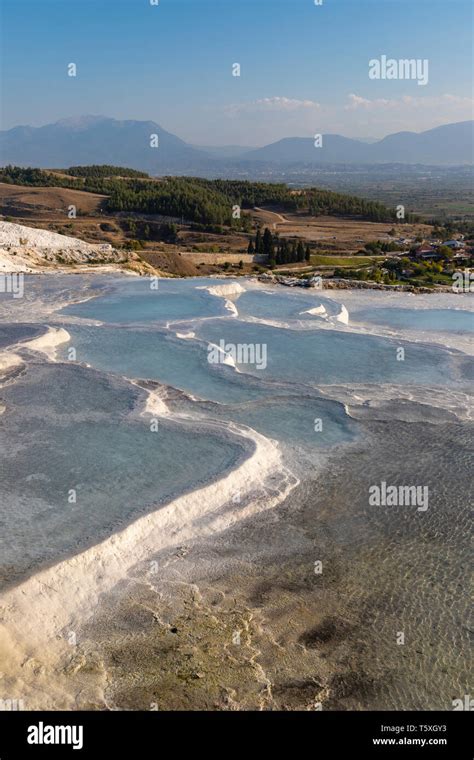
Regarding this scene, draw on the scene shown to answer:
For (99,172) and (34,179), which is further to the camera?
(99,172)

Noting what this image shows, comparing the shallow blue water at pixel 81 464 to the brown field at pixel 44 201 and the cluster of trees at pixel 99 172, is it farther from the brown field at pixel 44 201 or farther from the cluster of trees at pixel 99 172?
the cluster of trees at pixel 99 172

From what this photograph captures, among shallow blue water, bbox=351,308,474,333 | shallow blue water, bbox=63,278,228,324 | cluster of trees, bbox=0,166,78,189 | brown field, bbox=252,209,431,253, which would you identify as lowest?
shallow blue water, bbox=351,308,474,333

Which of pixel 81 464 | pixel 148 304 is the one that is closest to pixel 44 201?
pixel 148 304

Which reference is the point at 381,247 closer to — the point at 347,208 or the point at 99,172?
the point at 347,208

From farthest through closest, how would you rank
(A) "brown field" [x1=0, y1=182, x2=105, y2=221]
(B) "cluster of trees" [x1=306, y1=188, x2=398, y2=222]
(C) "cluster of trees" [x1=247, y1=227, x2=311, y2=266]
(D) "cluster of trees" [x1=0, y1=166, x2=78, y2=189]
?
(B) "cluster of trees" [x1=306, y1=188, x2=398, y2=222] < (D) "cluster of trees" [x1=0, y1=166, x2=78, y2=189] < (A) "brown field" [x1=0, y1=182, x2=105, y2=221] < (C) "cluster of trees" [x1=247, y1=227, x2=311, y2=266]

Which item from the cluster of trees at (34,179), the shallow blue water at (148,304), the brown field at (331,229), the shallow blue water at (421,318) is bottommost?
the shallow blue water at (421,318)

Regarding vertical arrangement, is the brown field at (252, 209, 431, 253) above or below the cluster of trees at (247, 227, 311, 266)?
above

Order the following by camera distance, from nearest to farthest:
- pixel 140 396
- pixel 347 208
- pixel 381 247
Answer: pixel 140 396 → pixel 381 247 → pixel 347 208

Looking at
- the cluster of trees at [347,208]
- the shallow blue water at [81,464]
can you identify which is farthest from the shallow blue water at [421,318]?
the cluster of trees at [347,208]

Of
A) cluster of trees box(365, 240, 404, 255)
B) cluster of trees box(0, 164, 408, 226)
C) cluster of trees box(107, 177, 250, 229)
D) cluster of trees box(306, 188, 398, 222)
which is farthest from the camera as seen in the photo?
cluster of trees box(306, 188, 398, 222)
